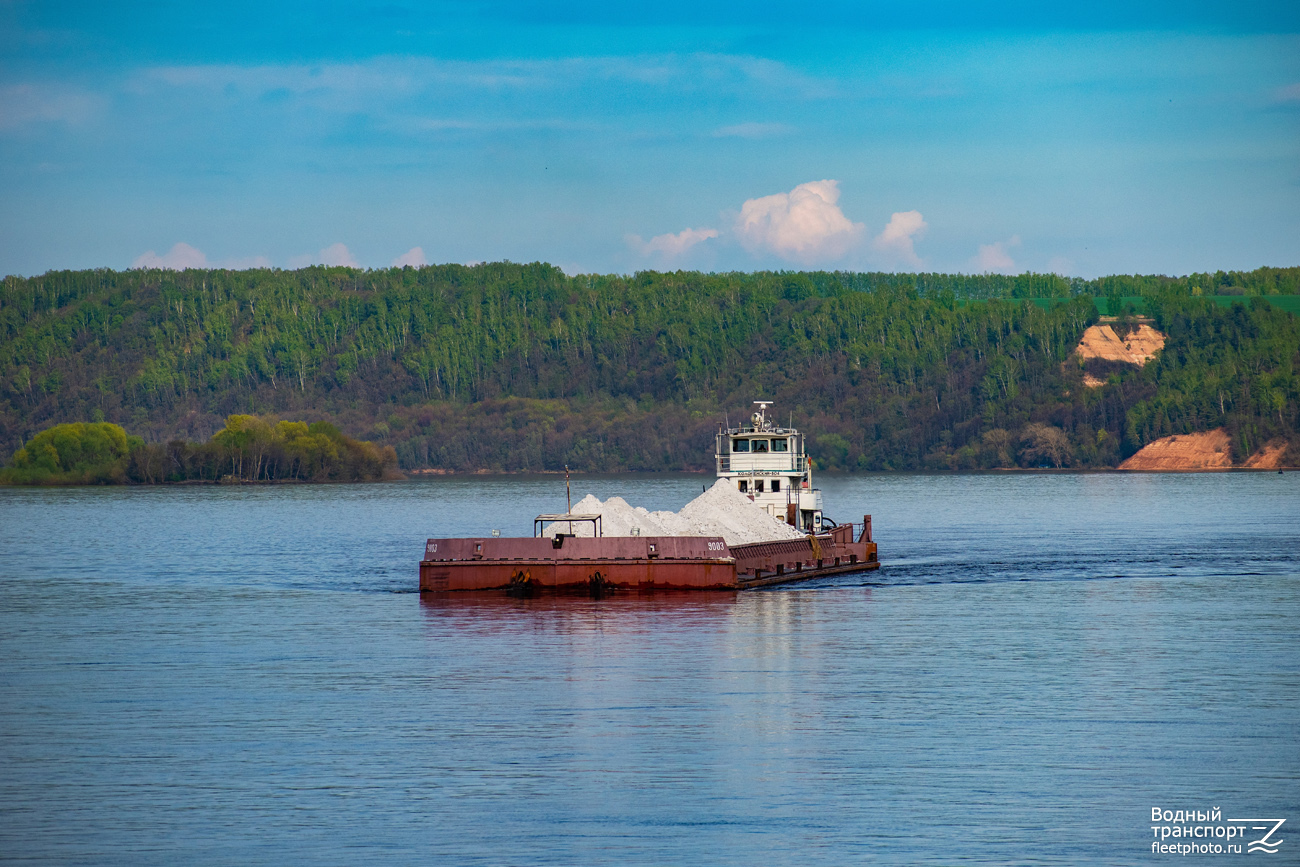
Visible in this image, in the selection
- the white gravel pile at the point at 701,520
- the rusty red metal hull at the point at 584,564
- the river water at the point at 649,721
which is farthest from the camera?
Answer: the white gravel pile at the point at 701,520

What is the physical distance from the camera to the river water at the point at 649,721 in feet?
72.5

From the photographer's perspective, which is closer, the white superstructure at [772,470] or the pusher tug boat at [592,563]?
the pusher tug boat at [592,563]

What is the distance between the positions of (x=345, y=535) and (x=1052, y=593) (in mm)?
58334

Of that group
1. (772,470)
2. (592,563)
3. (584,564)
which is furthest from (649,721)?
(772,470)

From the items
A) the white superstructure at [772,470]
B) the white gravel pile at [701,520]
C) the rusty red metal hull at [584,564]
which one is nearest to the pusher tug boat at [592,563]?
the rusty red metal hull at [584,564]

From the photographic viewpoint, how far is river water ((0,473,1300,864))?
22.1 meters

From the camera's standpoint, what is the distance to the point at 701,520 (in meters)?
56.0

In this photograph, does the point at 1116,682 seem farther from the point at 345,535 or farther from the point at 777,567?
the point at 345,535

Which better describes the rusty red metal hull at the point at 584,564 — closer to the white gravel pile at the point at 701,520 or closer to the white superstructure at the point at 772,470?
the white gravel pile at the point at 701,520

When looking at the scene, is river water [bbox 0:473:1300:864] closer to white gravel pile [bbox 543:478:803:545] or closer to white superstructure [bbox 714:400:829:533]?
white gravel pile [bbox 543:478:803:545]

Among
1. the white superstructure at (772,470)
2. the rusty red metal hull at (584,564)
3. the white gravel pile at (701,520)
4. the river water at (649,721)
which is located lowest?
the river water at (649,721)

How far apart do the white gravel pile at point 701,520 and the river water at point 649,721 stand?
9.55 ft

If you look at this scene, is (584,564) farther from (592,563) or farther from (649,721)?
(649,721)

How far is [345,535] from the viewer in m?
105
